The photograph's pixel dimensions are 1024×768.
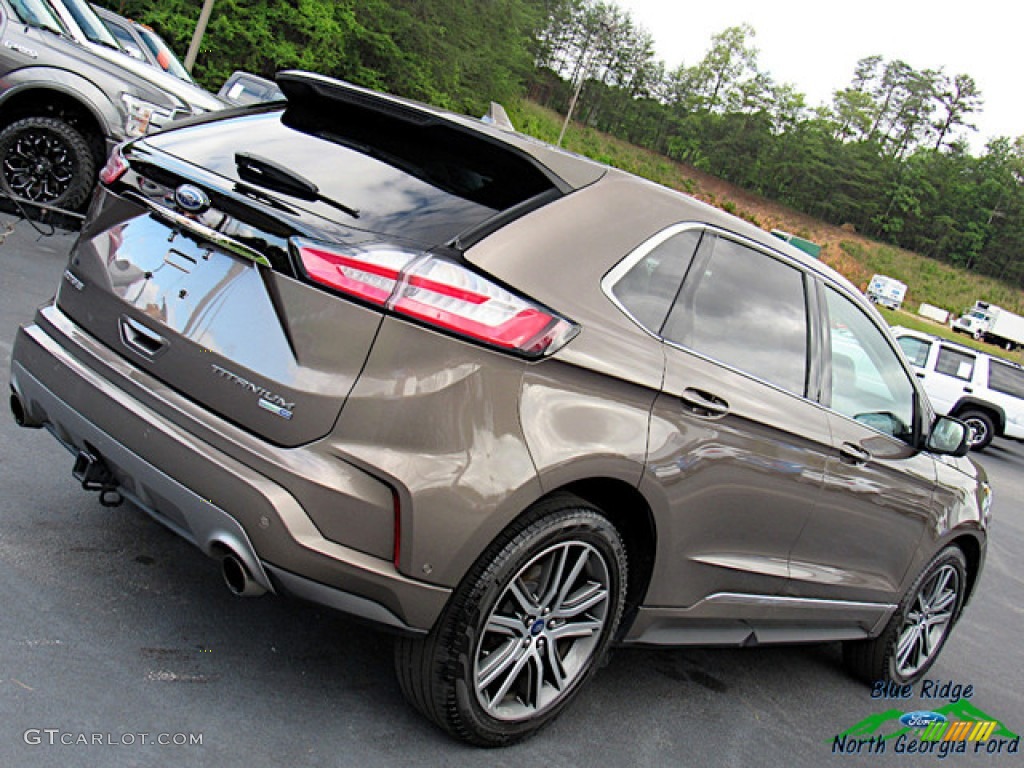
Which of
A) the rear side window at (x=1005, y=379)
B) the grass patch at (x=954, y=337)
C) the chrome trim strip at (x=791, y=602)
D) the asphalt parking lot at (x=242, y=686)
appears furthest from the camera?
the grass patch at (x=954, y=337)

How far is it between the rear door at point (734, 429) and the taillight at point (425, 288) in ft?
2.22

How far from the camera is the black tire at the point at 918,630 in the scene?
451cm

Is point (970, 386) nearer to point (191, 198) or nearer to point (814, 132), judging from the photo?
point (191, 198)

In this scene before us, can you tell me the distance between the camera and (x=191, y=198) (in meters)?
2.74

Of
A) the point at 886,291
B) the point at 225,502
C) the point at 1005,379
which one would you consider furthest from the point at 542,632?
the point at 886,291

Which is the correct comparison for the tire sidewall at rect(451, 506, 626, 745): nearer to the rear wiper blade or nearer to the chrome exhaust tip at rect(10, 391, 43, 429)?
the rear wiper blade

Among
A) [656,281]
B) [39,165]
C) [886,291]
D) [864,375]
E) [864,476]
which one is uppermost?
[886,291]

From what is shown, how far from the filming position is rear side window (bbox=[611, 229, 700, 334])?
9.49 ft

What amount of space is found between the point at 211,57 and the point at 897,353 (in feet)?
99.8

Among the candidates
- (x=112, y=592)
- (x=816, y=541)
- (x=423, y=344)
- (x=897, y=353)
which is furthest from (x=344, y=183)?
(x=897, y=353)

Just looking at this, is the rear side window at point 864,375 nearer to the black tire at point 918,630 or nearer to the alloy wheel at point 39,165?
the black tire at point 918,630

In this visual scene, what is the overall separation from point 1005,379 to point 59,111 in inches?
689

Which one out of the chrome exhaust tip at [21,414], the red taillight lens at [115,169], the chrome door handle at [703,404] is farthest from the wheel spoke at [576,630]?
the red taillight lens at [115,169]

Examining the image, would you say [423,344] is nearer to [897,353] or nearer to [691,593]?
[691,593]
